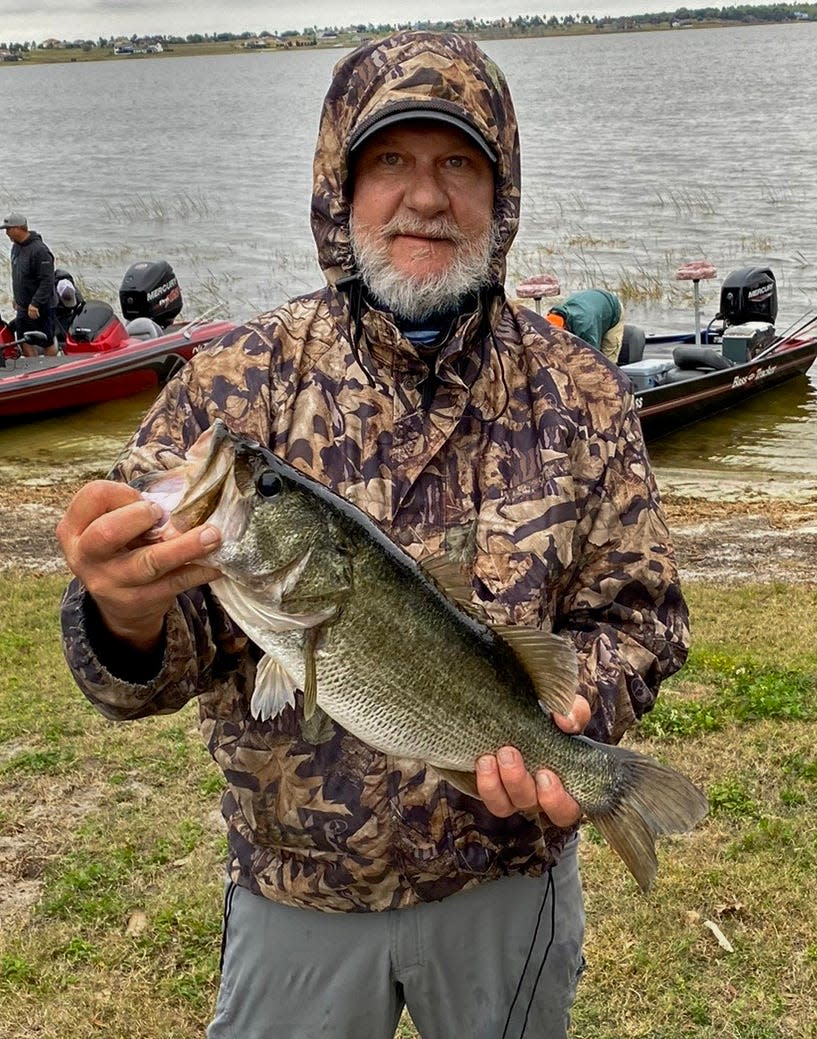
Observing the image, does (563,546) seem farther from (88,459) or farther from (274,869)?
(88,459)

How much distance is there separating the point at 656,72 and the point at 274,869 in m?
123

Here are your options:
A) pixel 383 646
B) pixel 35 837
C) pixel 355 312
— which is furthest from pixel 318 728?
pixel 35 837

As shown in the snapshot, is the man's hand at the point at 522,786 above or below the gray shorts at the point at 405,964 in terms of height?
above

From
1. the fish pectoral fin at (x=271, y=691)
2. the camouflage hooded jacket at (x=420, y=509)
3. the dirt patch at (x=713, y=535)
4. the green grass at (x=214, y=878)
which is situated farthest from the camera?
the dirt patch at (x=713, y=535)

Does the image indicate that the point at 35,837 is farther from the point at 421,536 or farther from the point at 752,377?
the point at 752,377

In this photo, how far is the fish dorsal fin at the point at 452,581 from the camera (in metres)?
2.48

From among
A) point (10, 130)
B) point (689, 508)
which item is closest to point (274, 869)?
point (689, 508)

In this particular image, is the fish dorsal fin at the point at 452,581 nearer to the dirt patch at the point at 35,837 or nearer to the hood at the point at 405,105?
the hood at the point at 405,105

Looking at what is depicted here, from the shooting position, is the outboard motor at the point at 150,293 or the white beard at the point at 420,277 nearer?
the white beard at the point at 420,277

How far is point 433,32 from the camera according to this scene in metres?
2.96

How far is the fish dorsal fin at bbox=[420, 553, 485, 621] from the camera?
248 centimetres

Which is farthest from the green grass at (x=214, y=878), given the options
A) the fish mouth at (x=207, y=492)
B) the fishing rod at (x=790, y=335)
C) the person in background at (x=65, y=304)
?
the person in background at (x=65, y=304)

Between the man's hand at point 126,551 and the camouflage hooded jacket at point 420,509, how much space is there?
1.06 ft

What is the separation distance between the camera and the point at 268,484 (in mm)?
2217
